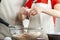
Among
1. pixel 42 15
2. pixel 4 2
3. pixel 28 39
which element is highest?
pixel 4 2

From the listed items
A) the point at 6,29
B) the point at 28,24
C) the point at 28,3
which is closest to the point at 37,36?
the point at 6,29

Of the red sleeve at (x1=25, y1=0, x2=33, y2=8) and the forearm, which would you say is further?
the red sleeve at (x1=25, y1=0, x2=33, y2=8)

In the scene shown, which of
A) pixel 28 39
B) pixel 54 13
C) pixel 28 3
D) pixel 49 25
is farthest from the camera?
pixel 28 3

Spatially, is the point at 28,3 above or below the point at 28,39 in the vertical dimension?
above

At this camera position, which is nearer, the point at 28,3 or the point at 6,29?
the point at 6,29

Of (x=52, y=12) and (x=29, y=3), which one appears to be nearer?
(x=52, y=12)

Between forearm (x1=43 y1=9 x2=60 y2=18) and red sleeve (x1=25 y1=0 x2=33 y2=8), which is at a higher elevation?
red sleeve (x1=25 y1=0 x2=33 y2=8)

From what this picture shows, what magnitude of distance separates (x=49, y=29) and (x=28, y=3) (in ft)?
0.87

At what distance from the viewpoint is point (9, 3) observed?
1.04m

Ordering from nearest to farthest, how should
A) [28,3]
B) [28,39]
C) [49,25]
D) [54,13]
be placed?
1. [28,39]
2. [54,13]
3. [49,25]
4. [28,3]

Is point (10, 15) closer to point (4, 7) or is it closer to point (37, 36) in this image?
point (4, 7)

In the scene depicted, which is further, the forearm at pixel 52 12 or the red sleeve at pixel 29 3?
the red sleeve at pixel 29 3

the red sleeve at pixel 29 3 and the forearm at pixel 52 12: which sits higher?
the red sleeve at pixel 29 3

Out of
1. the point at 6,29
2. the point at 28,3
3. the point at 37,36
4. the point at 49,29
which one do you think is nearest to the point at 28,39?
the point at 37,36
